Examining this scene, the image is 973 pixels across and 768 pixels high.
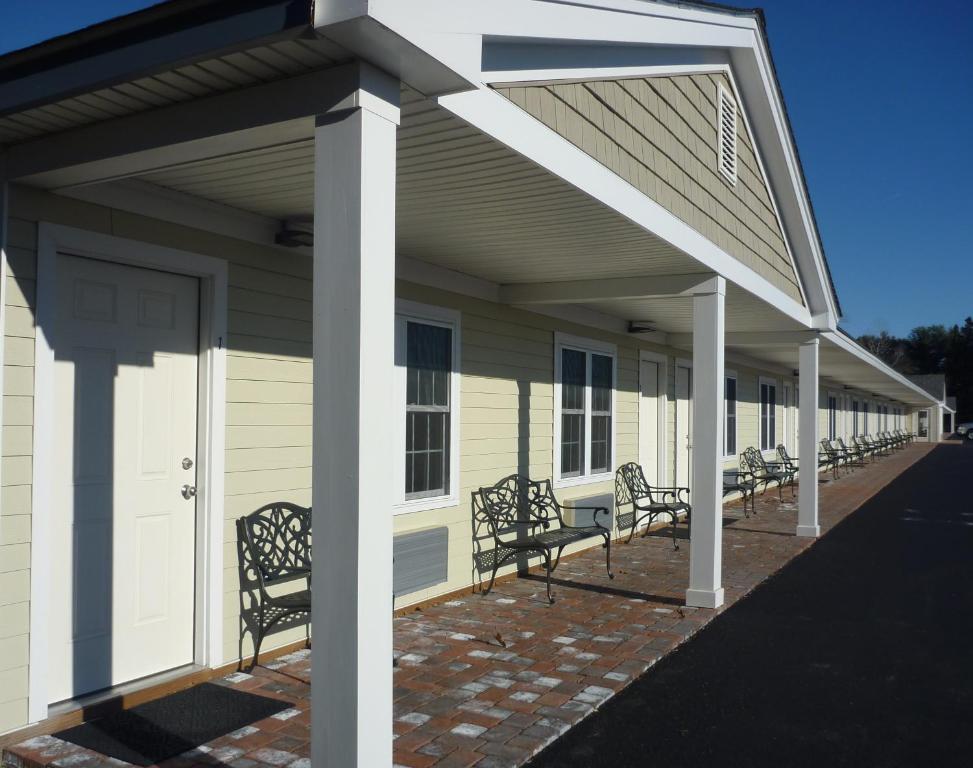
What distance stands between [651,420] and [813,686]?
6.87 meters

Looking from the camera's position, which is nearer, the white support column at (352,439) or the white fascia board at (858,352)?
the white support column at (352,439)

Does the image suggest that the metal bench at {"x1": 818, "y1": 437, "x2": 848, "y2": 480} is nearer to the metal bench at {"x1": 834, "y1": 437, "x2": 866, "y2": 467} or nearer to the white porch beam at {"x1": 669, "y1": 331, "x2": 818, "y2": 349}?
the metal bench at {"x1": 834, "y1": 437, "x2": 866, "y2": 467}

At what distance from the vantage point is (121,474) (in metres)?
4.39

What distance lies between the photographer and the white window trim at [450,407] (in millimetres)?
6262

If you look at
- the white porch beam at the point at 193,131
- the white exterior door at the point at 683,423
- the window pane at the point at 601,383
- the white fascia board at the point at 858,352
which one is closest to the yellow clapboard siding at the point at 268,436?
the white porch beam at the point at 193,131

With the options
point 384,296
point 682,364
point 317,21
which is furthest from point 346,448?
point 682,364

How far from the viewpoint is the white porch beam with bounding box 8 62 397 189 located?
270 cm

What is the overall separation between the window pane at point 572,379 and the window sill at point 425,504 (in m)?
2.37

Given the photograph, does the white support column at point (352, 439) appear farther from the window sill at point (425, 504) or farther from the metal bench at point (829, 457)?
the metal bench at point (829, 457)

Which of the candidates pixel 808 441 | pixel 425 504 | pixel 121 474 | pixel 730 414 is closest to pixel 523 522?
pixel 425 504

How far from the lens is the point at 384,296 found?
2.67 metres

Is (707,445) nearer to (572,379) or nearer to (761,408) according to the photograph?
(572,379)

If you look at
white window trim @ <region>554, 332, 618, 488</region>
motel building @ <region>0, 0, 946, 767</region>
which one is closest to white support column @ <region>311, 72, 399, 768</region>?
motel building @ <region>0, 0, 946, 767</region>

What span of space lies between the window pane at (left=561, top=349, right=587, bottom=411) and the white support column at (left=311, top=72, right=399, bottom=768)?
20.6 feet
